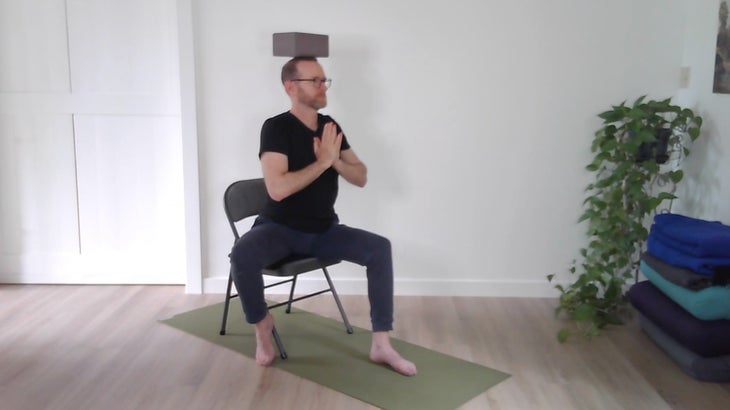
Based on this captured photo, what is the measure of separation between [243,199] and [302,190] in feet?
1.16

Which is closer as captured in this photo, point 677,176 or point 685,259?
point 685,259

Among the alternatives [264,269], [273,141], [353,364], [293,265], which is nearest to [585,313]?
[353,364]

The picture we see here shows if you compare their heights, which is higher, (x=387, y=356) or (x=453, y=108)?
(x=453, y=108)

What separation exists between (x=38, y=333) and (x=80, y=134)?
1.16 meters

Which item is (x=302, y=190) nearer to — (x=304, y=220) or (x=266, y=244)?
(x=304, y=220)

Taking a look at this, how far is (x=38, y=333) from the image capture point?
2.85 metres

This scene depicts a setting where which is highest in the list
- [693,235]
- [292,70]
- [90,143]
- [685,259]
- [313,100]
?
[292,70]

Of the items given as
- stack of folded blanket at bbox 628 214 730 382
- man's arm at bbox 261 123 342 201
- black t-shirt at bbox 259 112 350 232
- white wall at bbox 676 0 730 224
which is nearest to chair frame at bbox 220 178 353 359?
black t-shirt at bbox 259 112 350 232

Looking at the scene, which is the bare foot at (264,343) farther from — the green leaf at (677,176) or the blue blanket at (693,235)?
the green leaf at (677,176)

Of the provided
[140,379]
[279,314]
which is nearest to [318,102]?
[279,314]

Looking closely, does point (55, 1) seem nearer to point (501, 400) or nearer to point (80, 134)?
point (80, 134)

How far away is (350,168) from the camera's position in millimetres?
2689

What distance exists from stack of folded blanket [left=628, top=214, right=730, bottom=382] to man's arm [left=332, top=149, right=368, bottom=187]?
4.32 feet

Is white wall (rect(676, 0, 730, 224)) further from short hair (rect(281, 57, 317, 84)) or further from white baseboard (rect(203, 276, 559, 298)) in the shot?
short hair (rect(281, 57, 317, 84))
